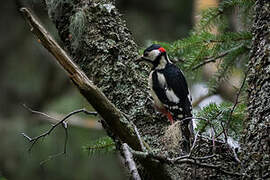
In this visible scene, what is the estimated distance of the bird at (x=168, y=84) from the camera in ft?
8.98

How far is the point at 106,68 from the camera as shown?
2320mm

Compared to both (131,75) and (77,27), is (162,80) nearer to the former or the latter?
(131,75)

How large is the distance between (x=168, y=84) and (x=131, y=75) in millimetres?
639

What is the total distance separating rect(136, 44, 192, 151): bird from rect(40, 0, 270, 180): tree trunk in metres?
0.28

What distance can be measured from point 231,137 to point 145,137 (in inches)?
17.9

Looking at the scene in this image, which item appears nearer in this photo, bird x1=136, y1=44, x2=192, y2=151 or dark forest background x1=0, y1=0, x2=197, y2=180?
bird x1=136, y1=44, x2=192, y2=151

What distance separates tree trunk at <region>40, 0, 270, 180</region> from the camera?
1.84 metres

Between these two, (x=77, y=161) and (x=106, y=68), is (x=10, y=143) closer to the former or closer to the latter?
(x=77, y=161)

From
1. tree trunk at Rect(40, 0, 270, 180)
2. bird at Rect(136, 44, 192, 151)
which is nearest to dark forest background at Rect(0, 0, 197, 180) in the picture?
bird at Rect(136, 44, 192, 151)

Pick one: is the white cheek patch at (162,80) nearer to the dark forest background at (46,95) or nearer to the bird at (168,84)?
the bird at (168,84)

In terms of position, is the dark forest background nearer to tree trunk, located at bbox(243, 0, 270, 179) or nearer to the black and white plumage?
the black and white plumage

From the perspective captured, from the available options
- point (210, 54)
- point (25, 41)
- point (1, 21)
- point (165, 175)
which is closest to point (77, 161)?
point (25, 41)

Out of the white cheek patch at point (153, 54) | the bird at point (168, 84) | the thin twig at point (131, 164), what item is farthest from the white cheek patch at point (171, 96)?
the thin twig at point (131, 164)

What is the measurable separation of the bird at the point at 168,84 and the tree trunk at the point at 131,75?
0.92 feet
